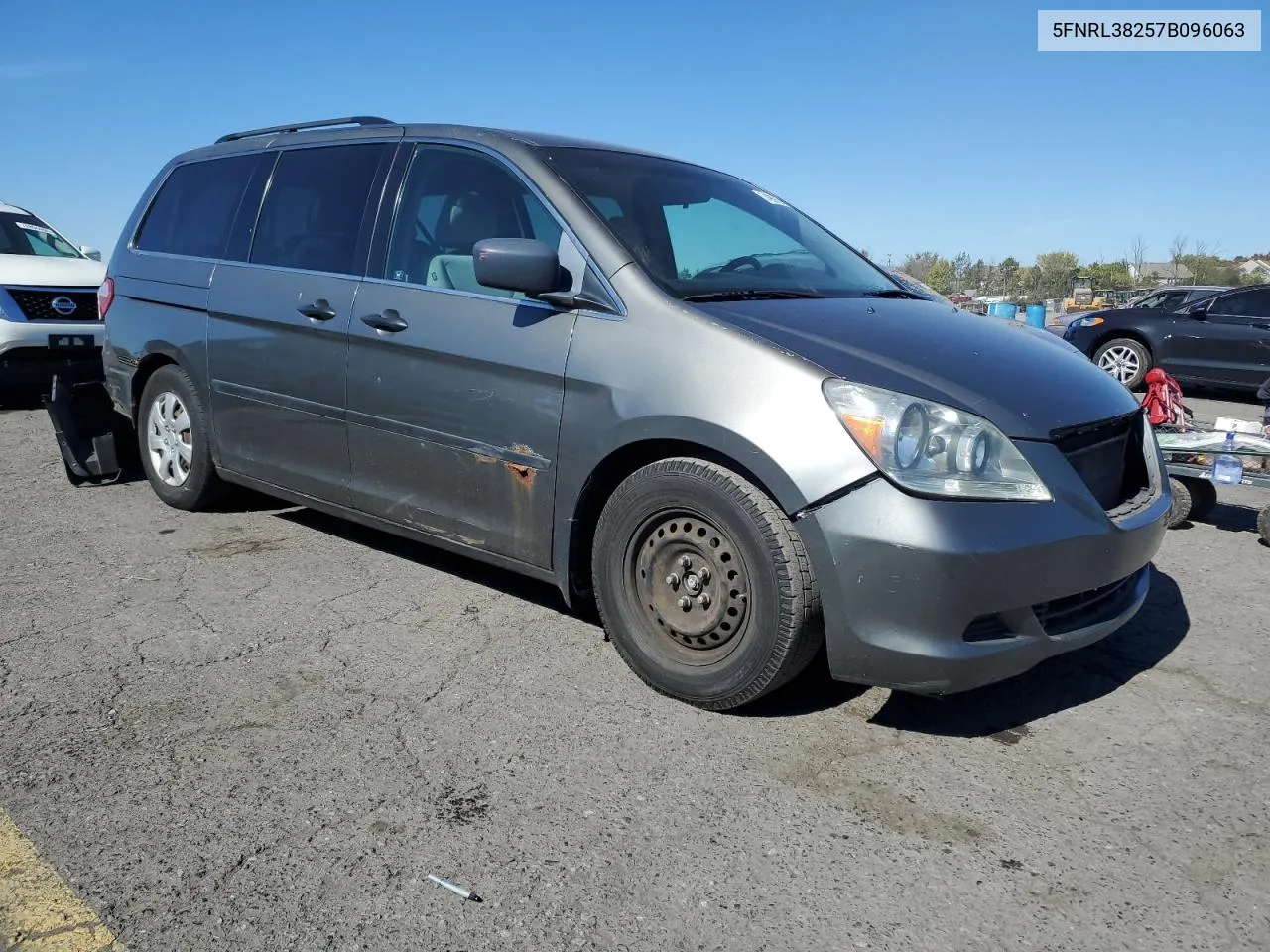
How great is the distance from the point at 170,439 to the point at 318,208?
1676mm

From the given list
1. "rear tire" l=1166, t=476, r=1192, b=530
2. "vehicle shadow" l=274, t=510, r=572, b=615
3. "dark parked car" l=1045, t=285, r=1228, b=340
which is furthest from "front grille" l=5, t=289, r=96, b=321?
"dark parked car" l=1045, t=285, r=1228, b=340

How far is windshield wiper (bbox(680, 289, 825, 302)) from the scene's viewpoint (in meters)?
3.34

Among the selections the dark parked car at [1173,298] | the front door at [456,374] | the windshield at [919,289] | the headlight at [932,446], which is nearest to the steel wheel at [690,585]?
the front door at [456,374]

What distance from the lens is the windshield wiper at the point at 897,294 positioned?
3900mm

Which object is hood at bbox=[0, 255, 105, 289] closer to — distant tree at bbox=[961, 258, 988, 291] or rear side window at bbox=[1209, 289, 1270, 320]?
rear side window at bbox=[1209, 289, 1270, 320]

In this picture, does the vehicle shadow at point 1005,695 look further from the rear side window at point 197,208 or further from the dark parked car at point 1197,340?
the dark parked car at point 1197,340

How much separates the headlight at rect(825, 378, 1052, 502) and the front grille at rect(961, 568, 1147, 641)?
33 cm

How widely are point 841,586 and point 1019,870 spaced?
805 mm

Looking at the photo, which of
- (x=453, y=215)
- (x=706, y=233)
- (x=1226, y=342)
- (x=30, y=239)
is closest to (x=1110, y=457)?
(x=706, y=233)

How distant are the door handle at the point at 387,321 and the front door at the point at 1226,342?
458 inches

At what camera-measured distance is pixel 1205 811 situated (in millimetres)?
2635

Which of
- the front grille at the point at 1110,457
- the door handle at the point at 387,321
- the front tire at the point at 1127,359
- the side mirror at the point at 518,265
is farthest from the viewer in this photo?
the front tire at the point at 1127,359

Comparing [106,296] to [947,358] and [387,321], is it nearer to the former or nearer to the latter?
[387,321]

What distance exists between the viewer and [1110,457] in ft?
10.5
